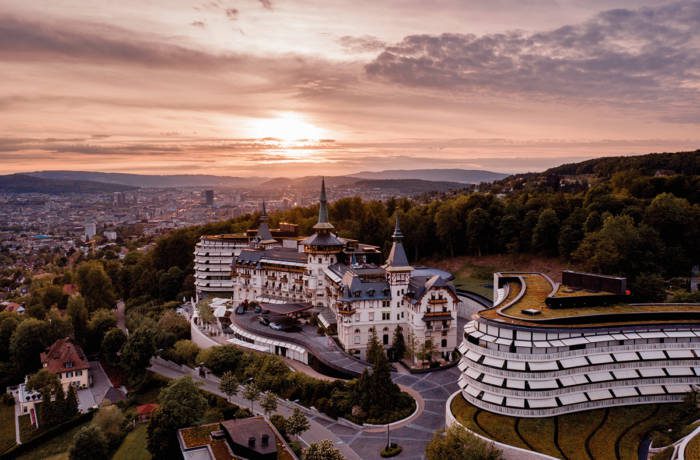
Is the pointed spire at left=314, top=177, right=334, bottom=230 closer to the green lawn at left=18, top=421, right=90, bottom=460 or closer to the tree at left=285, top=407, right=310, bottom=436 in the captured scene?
the tree at left=285, top=407, right=310, bottom=436

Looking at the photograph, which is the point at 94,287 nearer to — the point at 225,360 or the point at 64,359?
the point at 64,359

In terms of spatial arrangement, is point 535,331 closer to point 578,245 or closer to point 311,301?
point 311,301

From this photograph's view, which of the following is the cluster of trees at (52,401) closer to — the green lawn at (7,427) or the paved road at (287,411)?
the green lawn at (7,427)

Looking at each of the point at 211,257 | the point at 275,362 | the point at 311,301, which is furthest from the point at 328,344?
the point at 211,257

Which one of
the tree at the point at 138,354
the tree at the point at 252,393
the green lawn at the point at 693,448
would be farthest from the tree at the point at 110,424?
the green lawn at the point at 693,448

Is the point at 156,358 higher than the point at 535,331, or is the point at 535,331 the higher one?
the point at 535,331

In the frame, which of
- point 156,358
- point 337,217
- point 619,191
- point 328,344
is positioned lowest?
point 156,358
